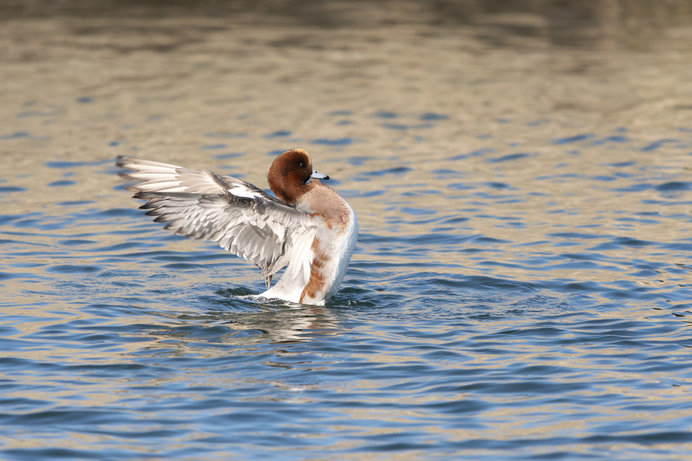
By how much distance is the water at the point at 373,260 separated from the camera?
648 cm

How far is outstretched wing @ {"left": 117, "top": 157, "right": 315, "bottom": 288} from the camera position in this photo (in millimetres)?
8406

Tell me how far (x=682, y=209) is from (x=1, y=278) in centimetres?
691

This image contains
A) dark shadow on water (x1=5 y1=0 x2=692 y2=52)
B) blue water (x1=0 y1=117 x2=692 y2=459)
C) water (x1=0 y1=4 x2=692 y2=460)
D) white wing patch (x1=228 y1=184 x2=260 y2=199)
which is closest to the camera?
blue water (x1=0 y1=117 x2=692 y2=459)

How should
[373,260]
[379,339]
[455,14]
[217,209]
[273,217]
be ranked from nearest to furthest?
[379,339], [217,209], [273,217], [373,260], [455,14]

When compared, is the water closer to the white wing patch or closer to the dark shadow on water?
the white wing patch

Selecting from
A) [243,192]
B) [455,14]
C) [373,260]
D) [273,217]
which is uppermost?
[455,14]

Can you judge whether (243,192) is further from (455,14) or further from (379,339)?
(455,14)

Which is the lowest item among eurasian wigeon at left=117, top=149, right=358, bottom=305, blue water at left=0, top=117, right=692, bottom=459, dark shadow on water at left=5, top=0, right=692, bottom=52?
blue water at left=0, top=117, right=692, bottom=459

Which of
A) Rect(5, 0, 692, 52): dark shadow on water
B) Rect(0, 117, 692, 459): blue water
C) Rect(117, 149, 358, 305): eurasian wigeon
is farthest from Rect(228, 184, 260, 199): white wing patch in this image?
Rect(5, 0, 692, 52): dark shadow on water

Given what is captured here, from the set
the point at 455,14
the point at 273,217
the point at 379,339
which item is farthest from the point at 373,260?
the point at 455,14

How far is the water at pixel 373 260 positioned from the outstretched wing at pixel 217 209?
58 centimetres

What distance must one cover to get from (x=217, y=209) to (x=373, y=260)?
93.1 inches

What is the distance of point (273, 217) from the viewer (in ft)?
28.4

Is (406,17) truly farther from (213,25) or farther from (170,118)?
(170,118)
